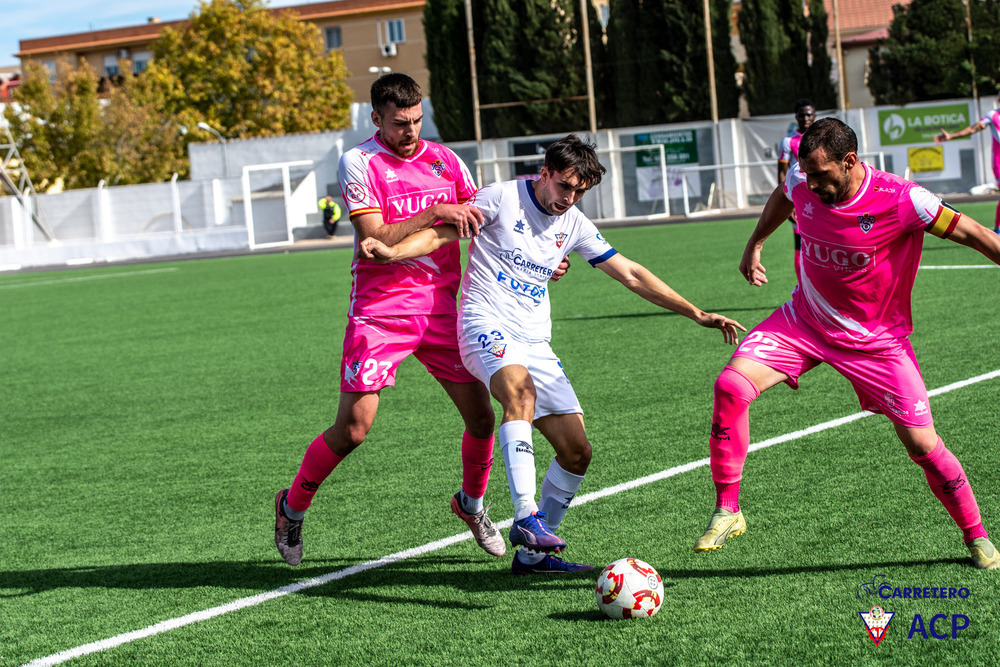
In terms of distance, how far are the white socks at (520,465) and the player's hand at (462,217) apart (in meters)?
0.84

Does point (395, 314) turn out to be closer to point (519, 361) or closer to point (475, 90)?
point (519, 361)

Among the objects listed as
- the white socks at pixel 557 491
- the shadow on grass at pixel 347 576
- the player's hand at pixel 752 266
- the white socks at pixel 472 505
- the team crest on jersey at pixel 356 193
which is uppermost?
the team crest on jersey at pixel 356 193

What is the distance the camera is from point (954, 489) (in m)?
4.30

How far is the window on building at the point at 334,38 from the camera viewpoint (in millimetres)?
70750

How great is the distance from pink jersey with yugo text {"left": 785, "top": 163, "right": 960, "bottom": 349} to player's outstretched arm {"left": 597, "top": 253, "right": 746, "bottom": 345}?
35 cm

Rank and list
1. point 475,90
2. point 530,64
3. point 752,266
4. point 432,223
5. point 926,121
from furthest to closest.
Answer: point 530,64 < point 475,90 < point 926,121 < point 752,266 < point 432,223

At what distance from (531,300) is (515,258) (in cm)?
19

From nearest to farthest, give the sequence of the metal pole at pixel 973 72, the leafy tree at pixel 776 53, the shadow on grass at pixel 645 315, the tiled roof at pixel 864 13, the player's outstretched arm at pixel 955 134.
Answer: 1. the player's outstretched arm at pixel 955 134
2. the shadow on grass at pixel 645 315
3. the metal pole at pixel 973 72
4. the leafy tree at pixel 776 53
5. the tiled roof at pixel 864 13

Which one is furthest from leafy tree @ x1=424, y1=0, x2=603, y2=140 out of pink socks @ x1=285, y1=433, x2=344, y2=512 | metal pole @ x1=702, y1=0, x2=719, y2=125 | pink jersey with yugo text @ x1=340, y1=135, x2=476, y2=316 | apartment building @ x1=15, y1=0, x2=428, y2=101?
pink socks @ x1=285, y1=433, x2=344, y2=512

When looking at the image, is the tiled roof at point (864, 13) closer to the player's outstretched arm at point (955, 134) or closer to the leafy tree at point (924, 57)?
the leafy tree at point (924, 57)

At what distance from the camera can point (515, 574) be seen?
467 cm

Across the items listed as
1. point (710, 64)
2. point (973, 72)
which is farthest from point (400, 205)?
point (973, 72)

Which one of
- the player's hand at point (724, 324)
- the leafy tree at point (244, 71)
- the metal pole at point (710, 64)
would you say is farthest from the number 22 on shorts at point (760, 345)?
the leafy tree at point (244, 71)

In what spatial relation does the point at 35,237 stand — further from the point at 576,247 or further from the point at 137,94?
the point at 576,247
